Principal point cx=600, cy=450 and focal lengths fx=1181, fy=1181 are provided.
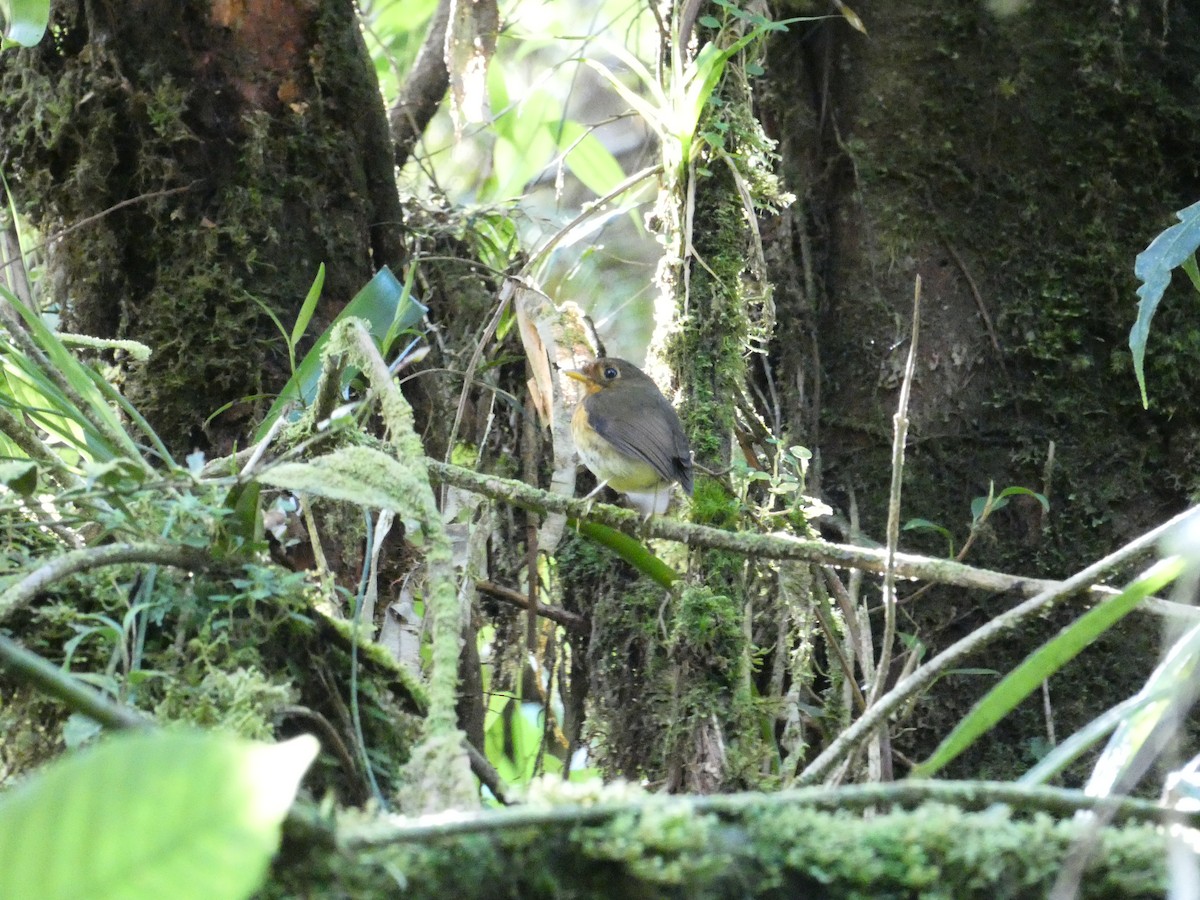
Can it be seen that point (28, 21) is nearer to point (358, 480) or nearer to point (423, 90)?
point (358, 480)

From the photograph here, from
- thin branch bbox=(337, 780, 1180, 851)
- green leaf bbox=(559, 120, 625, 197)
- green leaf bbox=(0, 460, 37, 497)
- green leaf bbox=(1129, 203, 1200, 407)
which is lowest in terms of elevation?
thin branch bbox=(337, 780, 1180, 851)

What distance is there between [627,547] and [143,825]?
1735 millimetres

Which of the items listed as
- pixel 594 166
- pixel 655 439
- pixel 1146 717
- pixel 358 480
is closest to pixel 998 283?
pixel 655 439

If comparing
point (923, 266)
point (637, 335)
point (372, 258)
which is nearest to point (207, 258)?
point (372, 258)

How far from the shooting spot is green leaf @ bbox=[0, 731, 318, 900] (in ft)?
1.91

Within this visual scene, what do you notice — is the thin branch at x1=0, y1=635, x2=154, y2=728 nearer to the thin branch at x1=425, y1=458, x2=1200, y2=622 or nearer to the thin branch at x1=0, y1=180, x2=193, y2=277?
the thin branch at x1=425, y1=458, x2=1200, y2=622

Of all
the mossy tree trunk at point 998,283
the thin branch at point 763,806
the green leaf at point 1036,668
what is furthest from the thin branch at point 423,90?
the thin branch at point 763,806

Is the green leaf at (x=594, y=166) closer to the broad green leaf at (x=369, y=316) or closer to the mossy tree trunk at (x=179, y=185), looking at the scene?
the mossy tree trunk at (x=179, y=185)

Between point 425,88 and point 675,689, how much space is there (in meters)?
2.73

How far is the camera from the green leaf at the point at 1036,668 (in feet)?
3.86

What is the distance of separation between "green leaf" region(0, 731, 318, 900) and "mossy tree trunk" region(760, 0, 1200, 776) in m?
2.65

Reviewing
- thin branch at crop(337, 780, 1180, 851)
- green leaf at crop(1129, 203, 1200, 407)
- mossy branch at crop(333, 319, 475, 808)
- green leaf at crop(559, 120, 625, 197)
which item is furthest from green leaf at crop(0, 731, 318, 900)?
green leaf at crop(559, 120, 625, 197)

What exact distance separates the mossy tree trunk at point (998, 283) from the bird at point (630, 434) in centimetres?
39

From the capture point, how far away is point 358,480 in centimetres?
144
